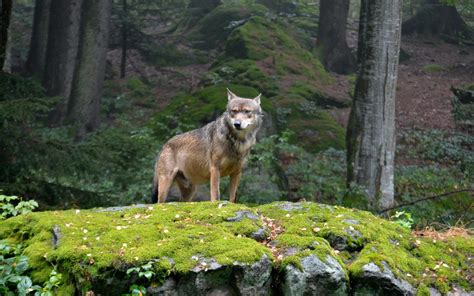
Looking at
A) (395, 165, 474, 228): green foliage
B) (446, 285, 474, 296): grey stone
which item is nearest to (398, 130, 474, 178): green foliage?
(395, 165, 474, 228): green foliage

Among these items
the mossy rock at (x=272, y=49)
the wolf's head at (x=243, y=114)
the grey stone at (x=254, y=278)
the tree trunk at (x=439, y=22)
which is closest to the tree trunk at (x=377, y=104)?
the wolf's head at (x=243, y=114)

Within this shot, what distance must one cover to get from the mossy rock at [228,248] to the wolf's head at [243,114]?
1.65m

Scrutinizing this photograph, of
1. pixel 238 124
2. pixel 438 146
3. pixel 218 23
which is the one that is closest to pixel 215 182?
pixel 238 124

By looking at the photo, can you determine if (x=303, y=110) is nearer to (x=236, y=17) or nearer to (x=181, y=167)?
(x=181, y=167)

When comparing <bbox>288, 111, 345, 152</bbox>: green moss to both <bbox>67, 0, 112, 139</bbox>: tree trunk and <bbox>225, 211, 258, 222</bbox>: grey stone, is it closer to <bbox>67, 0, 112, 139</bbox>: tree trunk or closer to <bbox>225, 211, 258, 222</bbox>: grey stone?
<bbox>67, 0, 112, 139</bbox>: tree trunk

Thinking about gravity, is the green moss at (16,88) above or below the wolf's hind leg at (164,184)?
above

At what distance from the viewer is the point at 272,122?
14.3m

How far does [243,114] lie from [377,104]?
4.26 m

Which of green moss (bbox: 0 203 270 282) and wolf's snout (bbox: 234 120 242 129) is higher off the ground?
wolf's snout (bbox: 234 120 242 129)

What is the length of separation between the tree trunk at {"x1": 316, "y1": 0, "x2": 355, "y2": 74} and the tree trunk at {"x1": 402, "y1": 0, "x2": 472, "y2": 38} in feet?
20.7

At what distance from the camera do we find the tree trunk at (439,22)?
27.6 m

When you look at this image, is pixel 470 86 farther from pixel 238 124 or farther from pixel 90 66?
pixel 238 124

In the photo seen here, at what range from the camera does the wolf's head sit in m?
7.27

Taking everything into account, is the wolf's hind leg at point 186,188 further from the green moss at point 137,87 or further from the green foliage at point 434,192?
the green moss at point 137,87
